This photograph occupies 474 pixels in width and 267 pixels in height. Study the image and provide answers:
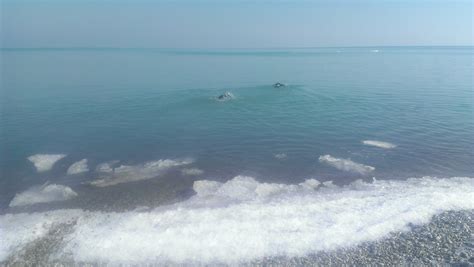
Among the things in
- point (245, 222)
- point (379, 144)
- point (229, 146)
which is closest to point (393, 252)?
point (245, 222)

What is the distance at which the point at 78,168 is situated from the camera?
91.7 ft

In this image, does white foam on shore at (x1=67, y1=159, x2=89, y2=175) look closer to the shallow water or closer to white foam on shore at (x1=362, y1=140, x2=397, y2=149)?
the shallow water

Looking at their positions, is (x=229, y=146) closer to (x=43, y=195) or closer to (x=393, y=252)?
(x=43, y=195)

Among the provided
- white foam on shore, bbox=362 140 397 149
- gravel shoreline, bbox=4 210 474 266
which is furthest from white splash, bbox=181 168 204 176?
white foam on shore, bbox=362 140 397 149

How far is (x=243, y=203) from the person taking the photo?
74.4ft

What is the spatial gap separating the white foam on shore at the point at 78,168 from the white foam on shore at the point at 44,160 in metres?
1.81

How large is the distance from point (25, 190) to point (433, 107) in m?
49.4

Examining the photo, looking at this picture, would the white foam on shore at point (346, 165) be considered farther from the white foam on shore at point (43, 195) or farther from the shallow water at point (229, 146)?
the white foam on shore at point (43, 195)

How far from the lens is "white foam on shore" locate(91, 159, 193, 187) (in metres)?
25.9

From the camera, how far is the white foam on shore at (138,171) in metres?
25.9

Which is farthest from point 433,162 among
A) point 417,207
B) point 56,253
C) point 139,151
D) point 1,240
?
point 1,240

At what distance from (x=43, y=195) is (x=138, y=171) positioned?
22.3ft

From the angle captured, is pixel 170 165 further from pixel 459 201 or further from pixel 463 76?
pixel 463 76

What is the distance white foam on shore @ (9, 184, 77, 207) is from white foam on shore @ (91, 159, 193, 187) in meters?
2.04
